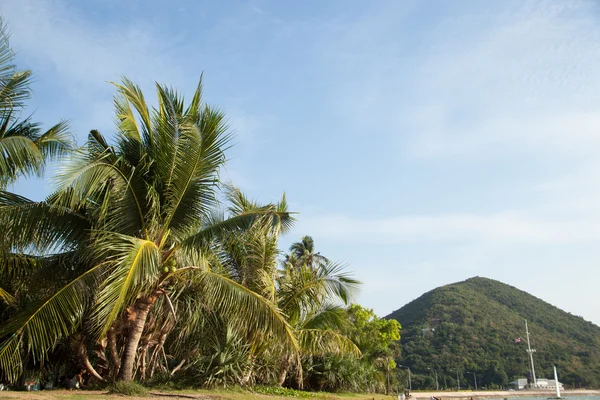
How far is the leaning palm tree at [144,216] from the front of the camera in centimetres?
1039

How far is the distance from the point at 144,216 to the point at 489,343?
Result: 94.2 metres

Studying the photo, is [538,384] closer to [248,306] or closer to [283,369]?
[283,369]

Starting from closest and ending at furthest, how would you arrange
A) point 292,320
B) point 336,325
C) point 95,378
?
point 95,378
point 292,320
point 336,325

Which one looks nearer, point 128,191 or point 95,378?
point 128,191

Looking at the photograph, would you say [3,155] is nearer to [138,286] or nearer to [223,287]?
[138,286]

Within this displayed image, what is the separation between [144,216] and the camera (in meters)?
11.3

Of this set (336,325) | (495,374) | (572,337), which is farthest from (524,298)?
(336,325)

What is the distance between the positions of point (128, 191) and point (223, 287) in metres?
2.90

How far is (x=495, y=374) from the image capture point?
90.8 metres

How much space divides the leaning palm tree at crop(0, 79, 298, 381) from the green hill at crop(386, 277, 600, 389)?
82.3 meters

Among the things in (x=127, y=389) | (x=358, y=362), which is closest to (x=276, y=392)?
(x=127, y=389)

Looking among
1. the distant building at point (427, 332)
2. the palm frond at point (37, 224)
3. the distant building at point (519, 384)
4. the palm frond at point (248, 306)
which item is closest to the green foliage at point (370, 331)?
the palm frond at point (248, 306)

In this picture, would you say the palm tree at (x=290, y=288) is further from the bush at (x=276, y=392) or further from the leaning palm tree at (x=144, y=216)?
the leaning palm tree at (x=144, y=216)

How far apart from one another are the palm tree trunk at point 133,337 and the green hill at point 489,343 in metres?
82.2
